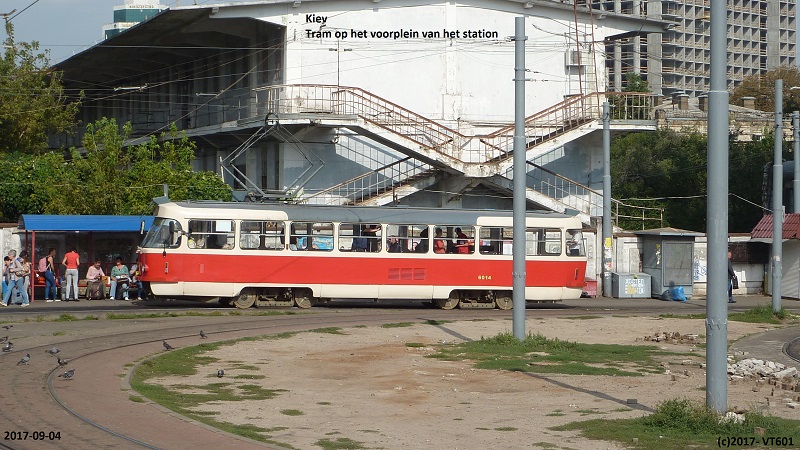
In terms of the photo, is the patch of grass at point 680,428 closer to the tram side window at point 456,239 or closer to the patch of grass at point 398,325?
the patch of grass at point 398,325

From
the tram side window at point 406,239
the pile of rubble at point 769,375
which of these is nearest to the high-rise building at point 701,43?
the tram side window at point 406,239

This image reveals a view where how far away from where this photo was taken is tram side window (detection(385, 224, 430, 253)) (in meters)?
32.8

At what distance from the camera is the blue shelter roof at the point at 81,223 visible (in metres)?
32.7

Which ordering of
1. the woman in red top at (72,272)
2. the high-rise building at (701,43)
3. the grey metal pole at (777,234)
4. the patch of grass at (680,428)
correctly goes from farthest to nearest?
the high-rise building at (701,43)
the woman in red top at (72,272)
the grey metal pole at (777,234)
the patch of grass at (680,428)

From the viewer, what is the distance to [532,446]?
11477 millimetres

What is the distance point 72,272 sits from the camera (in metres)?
33.1

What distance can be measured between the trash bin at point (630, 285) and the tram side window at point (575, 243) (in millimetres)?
7480

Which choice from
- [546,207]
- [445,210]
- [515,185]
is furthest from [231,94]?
[515,185]

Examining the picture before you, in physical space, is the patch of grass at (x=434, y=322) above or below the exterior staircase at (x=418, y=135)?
below

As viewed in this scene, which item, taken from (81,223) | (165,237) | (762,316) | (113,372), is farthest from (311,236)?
(113,372)

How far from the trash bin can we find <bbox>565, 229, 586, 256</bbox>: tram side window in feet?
24.5

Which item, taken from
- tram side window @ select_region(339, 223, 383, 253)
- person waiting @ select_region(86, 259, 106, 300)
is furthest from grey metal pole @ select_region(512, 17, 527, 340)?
person waiting @ select_region(86, 259, 106, 300)

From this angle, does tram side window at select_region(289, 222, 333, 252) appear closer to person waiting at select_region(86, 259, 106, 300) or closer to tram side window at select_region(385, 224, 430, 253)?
tram side window at select_region(385, 224, 430, 253)

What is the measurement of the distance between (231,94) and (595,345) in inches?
1242
